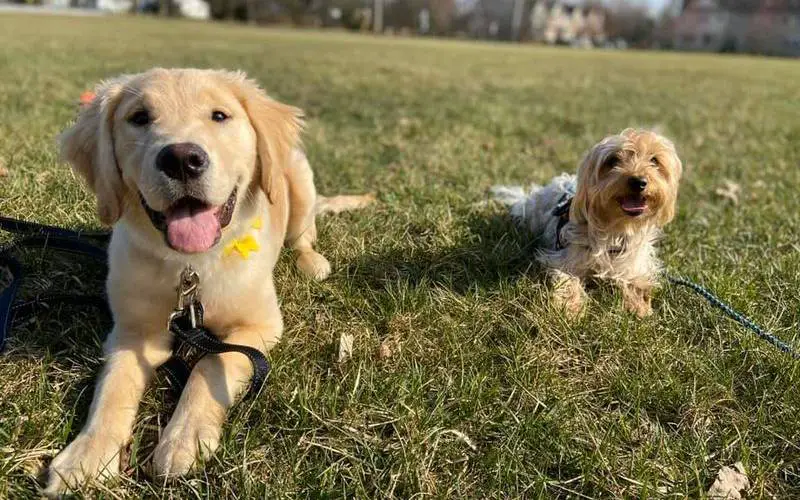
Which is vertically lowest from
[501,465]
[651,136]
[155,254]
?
[501,465]

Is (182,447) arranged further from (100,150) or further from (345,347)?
(100,150)

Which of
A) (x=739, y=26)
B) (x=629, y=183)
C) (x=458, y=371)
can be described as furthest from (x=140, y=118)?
(x=739, y=26)

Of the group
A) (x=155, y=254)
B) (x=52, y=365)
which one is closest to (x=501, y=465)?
(x=155, y=254)

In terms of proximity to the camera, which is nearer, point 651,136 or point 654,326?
→ point 654,326

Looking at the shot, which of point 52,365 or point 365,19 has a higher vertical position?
point 365,19

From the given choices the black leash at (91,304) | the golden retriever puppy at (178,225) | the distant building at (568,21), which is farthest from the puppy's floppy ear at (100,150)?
the distant building at (568,21)

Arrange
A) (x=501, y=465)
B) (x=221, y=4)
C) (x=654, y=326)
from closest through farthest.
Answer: (x=501, y=465) → (x=654, y=326) → (x=221, y=4)

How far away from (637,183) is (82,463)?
9.39 feet

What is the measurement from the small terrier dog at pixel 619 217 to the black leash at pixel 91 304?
67.5 inches

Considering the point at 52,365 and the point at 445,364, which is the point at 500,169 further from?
the point at 52,365

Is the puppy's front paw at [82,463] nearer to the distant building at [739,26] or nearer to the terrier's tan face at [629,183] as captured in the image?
the terrier's tan face at [629,183]

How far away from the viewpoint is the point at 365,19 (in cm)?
6888

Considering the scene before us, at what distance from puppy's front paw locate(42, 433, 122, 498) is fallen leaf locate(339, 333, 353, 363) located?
0.90 m

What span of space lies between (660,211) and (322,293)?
1.95 meters
